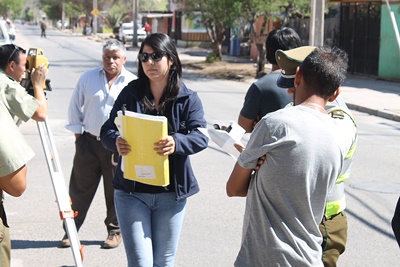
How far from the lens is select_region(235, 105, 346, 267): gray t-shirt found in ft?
9.77

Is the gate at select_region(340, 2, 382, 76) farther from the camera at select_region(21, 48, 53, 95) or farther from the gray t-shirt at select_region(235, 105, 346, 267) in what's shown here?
the gray t-shirt at select_region(235, 105, 346, 267)

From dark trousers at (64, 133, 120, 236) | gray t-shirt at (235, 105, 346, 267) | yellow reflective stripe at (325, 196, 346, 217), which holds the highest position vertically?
gray t-shirt at (235, 105, 346, 267)

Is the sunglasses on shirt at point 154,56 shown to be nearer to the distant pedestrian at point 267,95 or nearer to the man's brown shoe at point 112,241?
the distant pedestrian at point 267,95

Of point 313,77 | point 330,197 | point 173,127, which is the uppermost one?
point 313,77

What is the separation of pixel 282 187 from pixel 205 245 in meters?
3.56

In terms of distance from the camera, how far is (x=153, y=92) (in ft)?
14.2

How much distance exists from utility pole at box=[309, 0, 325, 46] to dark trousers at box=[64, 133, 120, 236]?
48.4ft

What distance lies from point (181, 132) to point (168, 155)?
226mm

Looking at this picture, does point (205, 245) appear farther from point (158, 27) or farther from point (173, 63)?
point (158, 27)

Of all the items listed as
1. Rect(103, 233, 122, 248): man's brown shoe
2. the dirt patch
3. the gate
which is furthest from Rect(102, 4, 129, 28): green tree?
Rect(103, 233, 122, 248): man's brown shoe

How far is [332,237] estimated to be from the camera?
384 cm

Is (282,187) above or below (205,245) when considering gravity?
above

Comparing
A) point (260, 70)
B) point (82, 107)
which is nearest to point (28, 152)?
point (82, 107)

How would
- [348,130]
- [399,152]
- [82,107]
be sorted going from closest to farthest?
[348,130] < [82,107] < [399,152]
